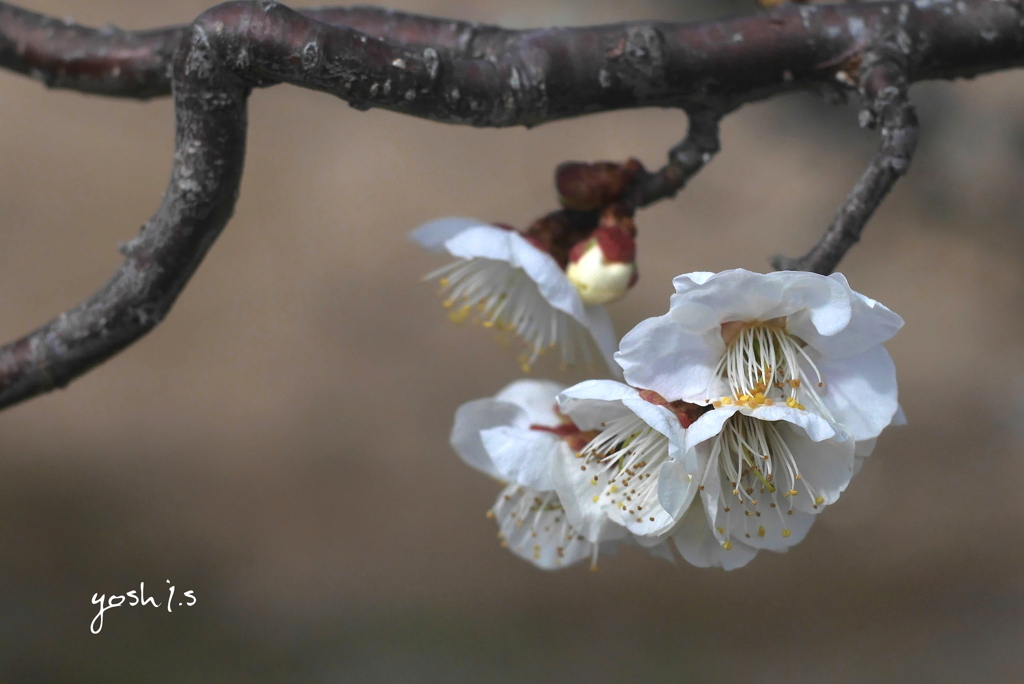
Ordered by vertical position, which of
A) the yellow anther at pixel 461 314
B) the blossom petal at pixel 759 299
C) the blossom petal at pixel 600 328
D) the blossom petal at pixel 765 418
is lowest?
the blossom petal at pixel 765 418

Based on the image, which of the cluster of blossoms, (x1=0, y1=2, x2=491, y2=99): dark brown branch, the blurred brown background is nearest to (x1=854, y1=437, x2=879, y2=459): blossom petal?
the cluster of blossoms

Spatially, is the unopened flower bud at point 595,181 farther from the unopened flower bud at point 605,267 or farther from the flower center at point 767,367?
the flower center at point 767,367

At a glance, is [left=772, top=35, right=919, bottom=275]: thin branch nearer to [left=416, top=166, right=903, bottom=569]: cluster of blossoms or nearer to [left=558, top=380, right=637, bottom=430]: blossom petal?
[left=416, top=166, right=903, bottom=569]: cluster of blossoms

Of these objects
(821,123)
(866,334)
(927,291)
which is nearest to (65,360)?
(866,334)

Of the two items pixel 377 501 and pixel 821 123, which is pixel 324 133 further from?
pixel 821 123

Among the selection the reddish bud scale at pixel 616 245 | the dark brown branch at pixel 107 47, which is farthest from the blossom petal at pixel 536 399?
the dark brown branch at pixel 107 47
